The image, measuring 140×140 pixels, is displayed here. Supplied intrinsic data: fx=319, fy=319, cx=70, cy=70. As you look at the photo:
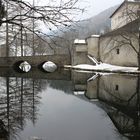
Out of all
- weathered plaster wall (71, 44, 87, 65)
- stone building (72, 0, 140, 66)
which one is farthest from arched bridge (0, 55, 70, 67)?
stone building (72, 0, 140, 66)

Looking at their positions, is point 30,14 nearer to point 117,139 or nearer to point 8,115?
point 117,139

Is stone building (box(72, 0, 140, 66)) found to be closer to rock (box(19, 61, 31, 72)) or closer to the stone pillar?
the stone pillar

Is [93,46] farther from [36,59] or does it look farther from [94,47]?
[36,59]

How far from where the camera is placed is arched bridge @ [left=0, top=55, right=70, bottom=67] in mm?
39688

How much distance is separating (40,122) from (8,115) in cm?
129

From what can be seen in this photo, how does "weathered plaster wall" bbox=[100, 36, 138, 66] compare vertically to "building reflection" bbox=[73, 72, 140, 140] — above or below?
above

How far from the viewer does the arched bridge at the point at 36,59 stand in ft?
130

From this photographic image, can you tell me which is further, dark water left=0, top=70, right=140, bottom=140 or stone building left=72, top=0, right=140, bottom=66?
stone building left=72, top=0, right=140, bottom=66

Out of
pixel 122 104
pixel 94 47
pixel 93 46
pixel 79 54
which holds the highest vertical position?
pixel 93 46

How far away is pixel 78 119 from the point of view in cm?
984

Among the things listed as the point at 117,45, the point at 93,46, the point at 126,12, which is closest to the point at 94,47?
the point at 93,46

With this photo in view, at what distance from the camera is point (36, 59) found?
4053 cm

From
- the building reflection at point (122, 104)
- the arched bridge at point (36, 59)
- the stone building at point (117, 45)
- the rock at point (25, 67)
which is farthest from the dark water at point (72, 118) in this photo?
the arched bridge at point (36, 59)

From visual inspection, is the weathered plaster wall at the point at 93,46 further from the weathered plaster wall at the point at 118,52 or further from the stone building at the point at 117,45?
the weathered plaster wall at the point at 118,52
